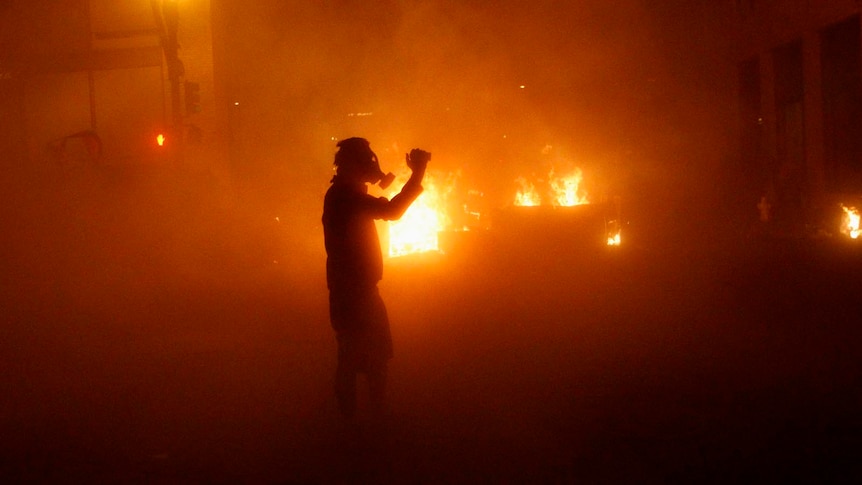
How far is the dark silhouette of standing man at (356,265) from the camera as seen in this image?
5270mm

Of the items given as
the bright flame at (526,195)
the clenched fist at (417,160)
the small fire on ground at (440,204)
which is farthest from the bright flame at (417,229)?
the clenched fist at (417,160)

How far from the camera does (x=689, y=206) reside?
2506cm

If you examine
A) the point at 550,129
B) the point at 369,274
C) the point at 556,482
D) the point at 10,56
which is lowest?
the point at 556,482

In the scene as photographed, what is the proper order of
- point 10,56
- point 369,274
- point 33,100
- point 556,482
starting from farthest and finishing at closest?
1. point 33,100
2. point 10,56
3. point 369,274
4. point 556,482

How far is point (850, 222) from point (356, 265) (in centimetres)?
1492

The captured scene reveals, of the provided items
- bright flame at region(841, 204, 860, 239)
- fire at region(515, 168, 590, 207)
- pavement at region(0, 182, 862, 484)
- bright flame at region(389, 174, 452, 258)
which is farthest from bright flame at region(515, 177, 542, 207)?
bright flame at region(841, 204, 860, 239)

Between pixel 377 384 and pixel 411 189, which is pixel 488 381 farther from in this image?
pixel 411 189

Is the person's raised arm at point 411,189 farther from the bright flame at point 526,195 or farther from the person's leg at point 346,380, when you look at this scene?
the bright flame at point 526,195

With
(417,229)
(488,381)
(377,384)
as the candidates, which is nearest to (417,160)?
(377,384)

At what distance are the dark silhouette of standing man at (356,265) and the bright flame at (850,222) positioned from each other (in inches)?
560

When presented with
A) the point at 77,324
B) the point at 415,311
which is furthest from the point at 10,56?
the point at 415,311

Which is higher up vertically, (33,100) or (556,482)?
(33,100)

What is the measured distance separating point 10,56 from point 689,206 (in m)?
17.1

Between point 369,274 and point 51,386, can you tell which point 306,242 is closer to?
point 51,386
